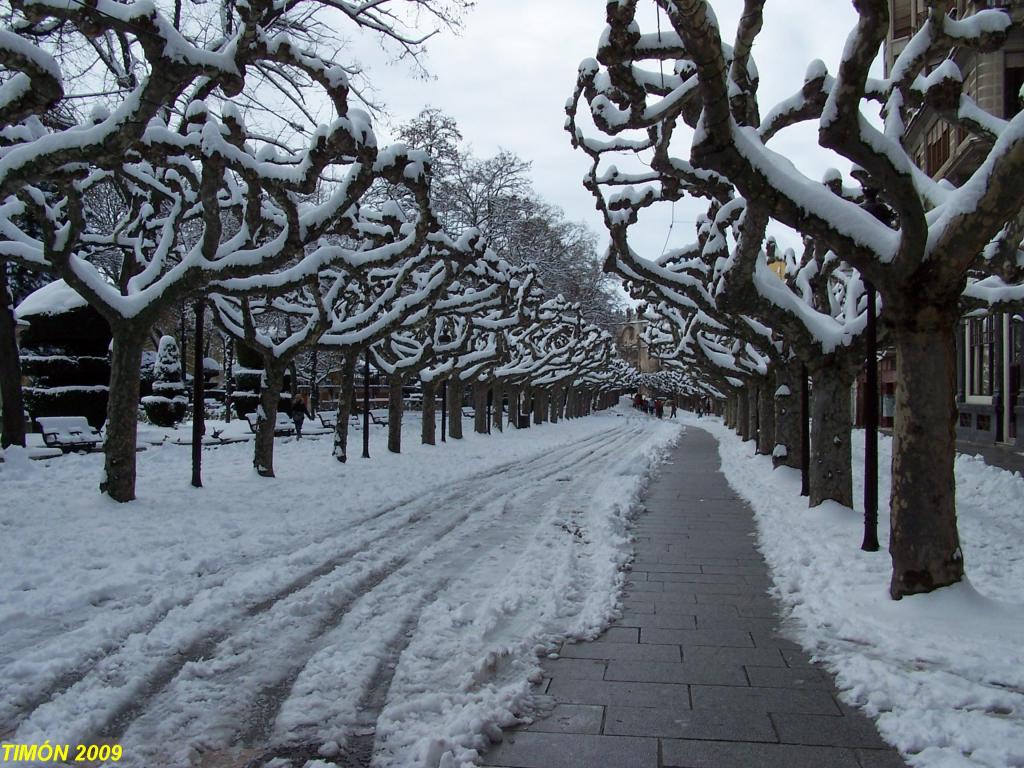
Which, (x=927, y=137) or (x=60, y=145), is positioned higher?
(x=927, y=137)

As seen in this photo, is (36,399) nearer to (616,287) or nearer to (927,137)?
(927,137)

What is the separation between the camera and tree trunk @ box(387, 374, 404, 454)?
69.0 ft

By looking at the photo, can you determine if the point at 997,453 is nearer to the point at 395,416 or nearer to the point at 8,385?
the point at 395,416

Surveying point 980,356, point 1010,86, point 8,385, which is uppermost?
point 1010,86

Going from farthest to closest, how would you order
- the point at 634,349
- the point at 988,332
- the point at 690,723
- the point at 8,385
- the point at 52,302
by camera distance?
the point at 634,349 → the point at 988,332 → the point at 52,302 → the point at 8,385 → the point at 690,723

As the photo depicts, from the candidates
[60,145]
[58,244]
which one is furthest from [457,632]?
[58,244]

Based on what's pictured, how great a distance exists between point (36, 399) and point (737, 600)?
56.0ft

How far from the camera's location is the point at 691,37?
4902mm

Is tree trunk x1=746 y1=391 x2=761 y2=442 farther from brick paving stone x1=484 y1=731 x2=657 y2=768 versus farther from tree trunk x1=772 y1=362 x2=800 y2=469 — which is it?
brick paving stone x1=484 y1=731 x2=657 y2=768

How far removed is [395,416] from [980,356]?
628 inches

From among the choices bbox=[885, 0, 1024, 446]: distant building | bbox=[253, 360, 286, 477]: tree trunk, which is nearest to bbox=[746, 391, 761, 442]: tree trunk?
bbox=[885, 0, 1024, 446]: distant building

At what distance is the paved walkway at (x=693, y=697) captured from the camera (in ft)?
11.6

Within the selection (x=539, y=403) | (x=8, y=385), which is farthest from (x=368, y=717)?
(x=539, y=403)

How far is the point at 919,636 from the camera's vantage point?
200 inches
